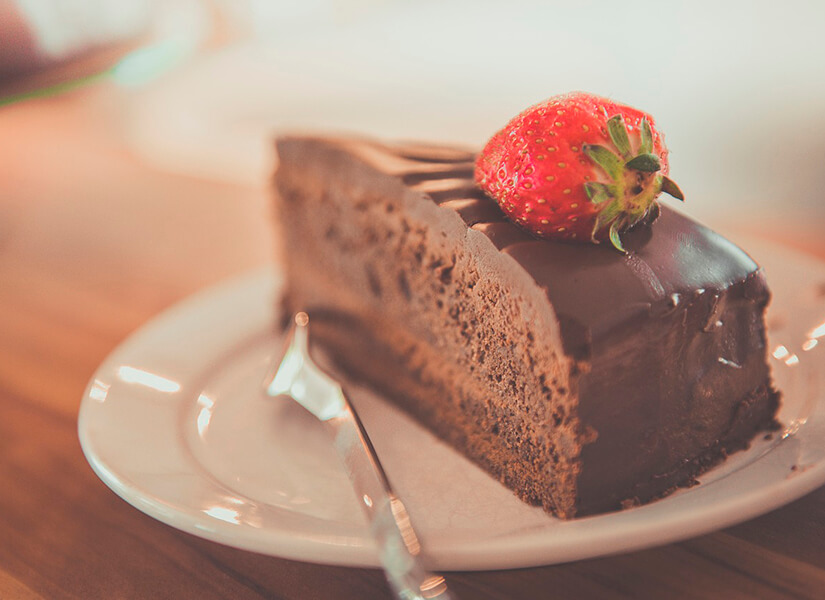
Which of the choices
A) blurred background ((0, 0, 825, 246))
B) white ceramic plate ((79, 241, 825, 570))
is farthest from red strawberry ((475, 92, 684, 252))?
blurred background ((0, 0, 825, 246))

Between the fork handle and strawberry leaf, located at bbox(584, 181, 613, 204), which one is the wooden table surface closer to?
the fork handle

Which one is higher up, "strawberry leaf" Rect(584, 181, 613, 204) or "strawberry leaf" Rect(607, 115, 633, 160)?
"strawberry leaf" Rect(607, 115, 633, 160)

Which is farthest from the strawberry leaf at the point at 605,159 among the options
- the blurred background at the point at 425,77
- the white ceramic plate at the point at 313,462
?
the blurred background at the point at 425,77

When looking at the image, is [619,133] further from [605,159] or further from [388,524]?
[388,524]

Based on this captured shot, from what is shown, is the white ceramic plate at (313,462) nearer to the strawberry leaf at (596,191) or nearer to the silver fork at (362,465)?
the silver fork at (362,465)

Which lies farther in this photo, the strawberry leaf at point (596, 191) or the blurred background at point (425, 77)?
the blurred background at point (425, 77)
